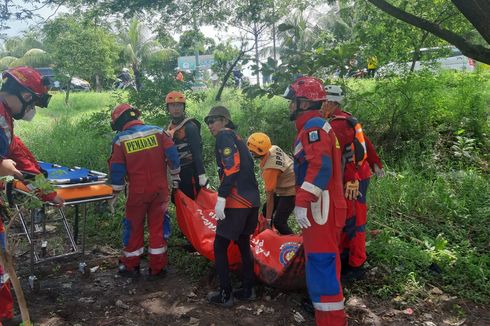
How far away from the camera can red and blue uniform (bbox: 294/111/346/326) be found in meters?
3.14

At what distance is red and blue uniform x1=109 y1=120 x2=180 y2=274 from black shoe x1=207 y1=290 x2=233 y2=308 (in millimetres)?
847

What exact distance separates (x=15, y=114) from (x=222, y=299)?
2.30 m

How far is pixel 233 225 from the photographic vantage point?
377 centimetres

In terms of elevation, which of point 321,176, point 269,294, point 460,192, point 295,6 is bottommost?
point 269,294

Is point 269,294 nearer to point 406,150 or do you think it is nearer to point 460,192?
point 460,192

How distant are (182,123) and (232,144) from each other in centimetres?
144

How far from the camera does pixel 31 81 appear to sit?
12.1ft

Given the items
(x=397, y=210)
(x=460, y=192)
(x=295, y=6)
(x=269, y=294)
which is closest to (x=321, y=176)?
(x=269, y=294)

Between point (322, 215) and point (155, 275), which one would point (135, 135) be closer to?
point (155, 275)

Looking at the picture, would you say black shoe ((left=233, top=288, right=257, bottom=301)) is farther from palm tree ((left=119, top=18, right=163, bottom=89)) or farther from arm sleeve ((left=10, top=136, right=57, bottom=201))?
palm tree ((left=119, top=18, right=163, bottom=89))

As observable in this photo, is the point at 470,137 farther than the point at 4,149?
Yes

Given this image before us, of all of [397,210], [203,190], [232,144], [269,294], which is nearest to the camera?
[232,144]

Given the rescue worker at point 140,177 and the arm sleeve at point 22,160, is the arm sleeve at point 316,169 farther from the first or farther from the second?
the arm sleeve at point 22,160

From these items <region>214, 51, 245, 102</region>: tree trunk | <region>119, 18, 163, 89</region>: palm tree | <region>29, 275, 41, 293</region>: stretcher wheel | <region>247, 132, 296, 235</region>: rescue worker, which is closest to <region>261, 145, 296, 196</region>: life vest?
<region>247, 132, 296, 235</region>: rescue worker
